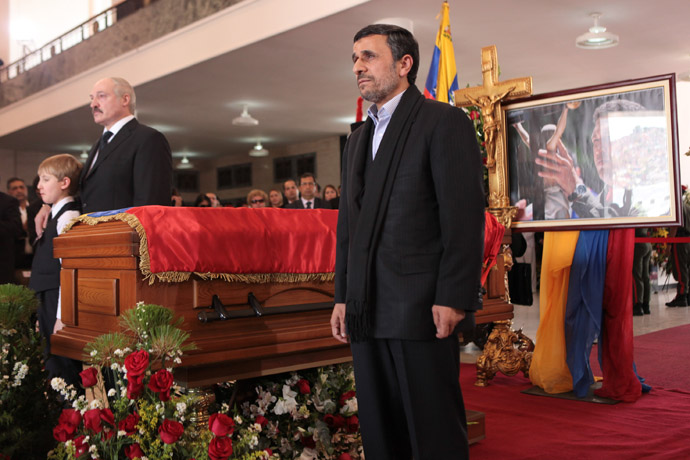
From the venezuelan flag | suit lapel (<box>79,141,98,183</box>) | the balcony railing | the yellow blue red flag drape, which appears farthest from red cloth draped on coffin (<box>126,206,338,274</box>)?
the balcony railing

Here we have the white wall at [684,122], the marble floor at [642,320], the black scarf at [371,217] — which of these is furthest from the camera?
the white wall at [684,122]

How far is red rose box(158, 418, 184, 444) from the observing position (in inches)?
75.5

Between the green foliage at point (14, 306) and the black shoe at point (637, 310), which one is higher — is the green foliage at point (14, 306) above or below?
above

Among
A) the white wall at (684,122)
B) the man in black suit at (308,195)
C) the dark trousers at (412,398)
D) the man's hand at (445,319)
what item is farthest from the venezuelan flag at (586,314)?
the white wall at (684,122)

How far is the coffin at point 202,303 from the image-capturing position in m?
2.33

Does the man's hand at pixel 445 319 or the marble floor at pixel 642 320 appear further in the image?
the marble floor at pixel 642 320

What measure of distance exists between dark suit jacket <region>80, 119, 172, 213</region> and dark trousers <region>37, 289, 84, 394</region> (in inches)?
17.1

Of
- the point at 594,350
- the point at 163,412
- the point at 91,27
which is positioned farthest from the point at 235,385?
A: the point at 91,27

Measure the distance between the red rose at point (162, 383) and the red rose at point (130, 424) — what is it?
0.30ft

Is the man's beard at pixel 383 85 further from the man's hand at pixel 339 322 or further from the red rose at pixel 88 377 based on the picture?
the red rose at pixel 88 377

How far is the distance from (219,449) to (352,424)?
917mm

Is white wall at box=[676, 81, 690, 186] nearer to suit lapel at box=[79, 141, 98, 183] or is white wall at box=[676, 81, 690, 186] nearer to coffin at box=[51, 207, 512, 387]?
coffin at box=[51, 207, 512, 387]

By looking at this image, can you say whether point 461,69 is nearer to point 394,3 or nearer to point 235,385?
point 394,3

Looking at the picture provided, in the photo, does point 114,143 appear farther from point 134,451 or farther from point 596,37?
point 596,37
